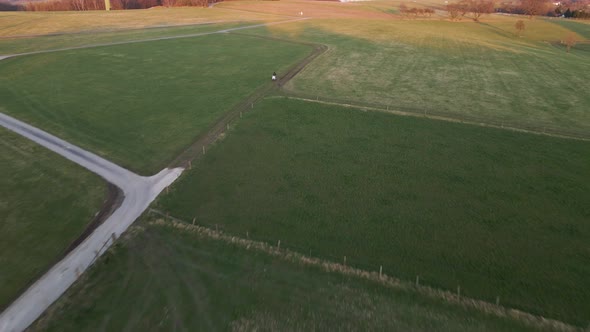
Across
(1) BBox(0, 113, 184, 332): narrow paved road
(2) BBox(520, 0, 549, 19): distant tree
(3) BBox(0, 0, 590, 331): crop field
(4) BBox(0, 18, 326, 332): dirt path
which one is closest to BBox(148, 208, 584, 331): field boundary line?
(3) BBox(0, 0, 590, 331): crop field

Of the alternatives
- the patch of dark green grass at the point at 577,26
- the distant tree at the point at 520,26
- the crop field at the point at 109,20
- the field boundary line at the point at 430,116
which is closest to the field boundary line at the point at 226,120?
the field boundary line at the point at 430,116

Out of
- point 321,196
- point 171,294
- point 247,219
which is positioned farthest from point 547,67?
point 171,294

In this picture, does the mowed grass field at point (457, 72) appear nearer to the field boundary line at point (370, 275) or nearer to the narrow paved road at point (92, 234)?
the narrow paved road at point (92, 234)

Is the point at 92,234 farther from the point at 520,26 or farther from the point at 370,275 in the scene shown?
the point at 520,26

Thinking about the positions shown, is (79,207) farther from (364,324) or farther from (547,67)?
(547,67)

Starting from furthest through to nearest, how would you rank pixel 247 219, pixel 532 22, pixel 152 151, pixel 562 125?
pixel 532 22
pixel 562 125
pixel 152 151
pixel 247 219

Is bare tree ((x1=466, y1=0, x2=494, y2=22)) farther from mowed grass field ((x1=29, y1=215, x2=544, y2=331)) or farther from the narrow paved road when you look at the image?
mowed grass field ((x1=29, y1=215, x2=544, y2=331))

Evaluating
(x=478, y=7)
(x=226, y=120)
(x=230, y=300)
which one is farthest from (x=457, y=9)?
(x=230, y=300)
